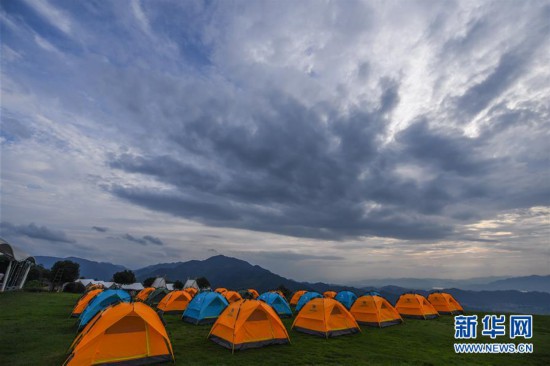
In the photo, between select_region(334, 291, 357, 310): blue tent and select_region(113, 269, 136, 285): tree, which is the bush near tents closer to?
select_region(113, 269, 136, 285): tree

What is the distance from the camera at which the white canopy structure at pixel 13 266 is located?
121ft

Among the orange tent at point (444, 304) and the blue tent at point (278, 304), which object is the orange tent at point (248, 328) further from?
the orange tent at point (444, 304)

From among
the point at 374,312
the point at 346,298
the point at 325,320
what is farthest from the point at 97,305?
the point at 346,298

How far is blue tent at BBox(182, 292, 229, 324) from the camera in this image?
1847 centimetres

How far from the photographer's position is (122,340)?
1016 cm

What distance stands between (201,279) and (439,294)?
7939 cm

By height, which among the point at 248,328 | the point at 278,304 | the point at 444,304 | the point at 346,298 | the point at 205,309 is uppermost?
the point at 444,304

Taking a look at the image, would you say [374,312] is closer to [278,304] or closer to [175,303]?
[278,304]

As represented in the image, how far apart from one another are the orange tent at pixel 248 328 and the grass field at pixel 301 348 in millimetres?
342

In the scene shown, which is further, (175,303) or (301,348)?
(175,303)

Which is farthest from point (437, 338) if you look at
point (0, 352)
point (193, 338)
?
point (0, 352)

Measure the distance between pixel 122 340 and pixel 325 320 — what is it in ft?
33.1

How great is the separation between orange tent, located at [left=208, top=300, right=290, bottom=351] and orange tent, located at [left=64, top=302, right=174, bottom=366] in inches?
111

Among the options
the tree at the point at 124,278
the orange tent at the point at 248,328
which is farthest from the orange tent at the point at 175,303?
the tree at the point at 124,278
